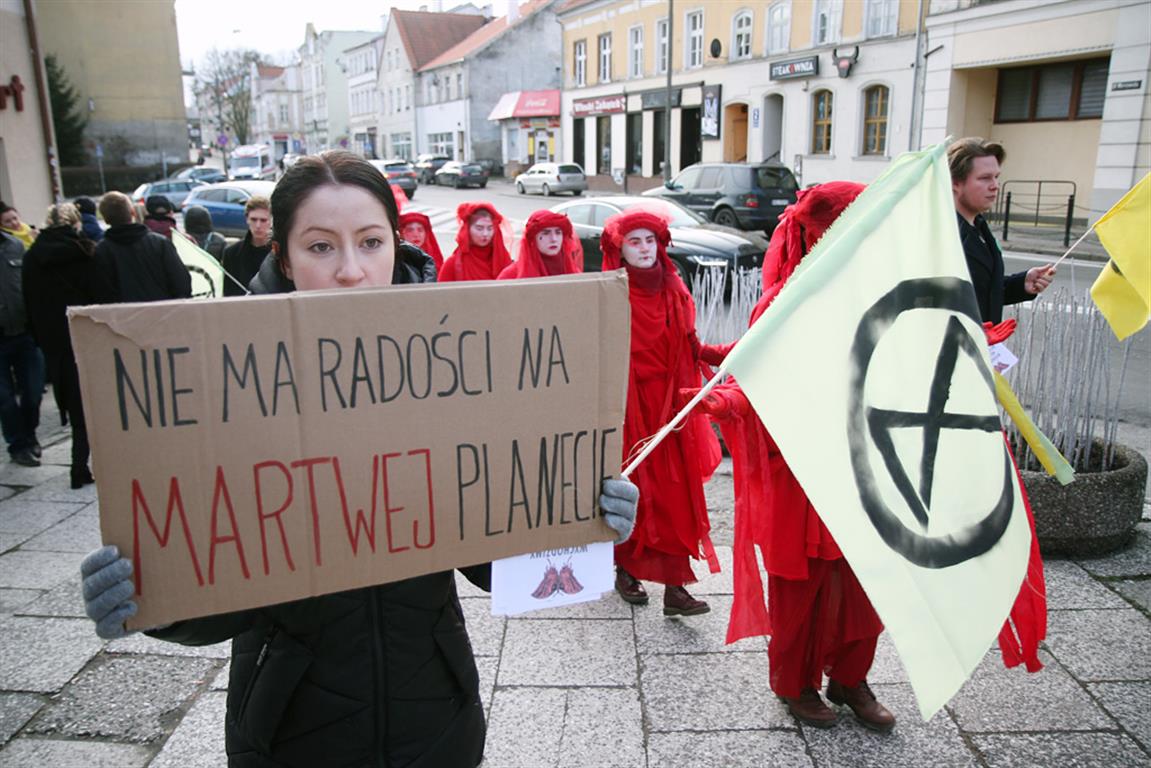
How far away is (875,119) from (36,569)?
2552 cm

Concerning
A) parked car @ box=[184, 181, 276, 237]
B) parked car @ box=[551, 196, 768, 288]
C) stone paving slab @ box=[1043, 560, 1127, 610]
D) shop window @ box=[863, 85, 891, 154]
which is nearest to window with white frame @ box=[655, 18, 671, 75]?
shop window @ box=[863, 85, 891, 154]

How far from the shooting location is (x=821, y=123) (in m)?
27.4

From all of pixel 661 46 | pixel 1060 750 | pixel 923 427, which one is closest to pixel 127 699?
pixel 923 427

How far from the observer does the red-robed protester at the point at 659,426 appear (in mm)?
3748

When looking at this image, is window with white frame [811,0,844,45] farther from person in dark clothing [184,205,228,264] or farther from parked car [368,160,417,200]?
person in dark clothing [184,205,228,264]

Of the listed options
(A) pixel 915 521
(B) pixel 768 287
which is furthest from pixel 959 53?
(A) pixel 915 521

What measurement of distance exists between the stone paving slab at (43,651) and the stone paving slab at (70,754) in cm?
37

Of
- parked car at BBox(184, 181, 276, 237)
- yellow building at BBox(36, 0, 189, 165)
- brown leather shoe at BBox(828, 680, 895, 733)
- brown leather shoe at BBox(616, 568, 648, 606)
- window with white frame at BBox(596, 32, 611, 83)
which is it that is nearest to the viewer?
brown leather shoe at BBox(828, 680, 895, 733)

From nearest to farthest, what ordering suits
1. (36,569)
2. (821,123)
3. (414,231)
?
1. (36,569)
2. (414,231)
3. (821,123)

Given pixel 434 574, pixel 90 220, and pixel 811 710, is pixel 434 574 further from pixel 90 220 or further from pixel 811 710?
pixel 90 220

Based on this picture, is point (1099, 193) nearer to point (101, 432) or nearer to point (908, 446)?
point (908, 446)

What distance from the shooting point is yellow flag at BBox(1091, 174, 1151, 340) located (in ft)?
10.0

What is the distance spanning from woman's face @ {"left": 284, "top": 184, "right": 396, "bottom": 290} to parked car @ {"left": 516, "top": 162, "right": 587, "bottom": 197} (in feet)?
111

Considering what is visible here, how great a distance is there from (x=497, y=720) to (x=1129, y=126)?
19.8 metres
